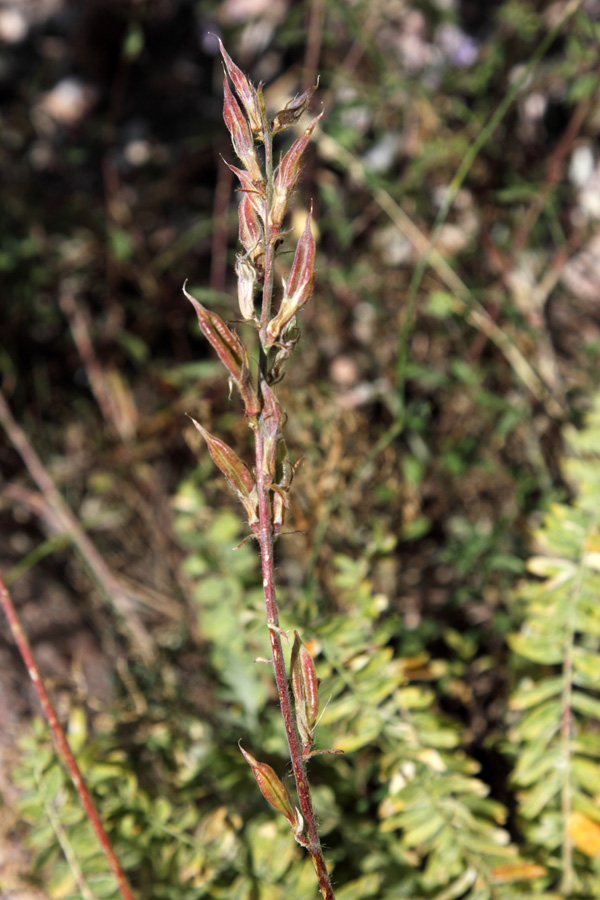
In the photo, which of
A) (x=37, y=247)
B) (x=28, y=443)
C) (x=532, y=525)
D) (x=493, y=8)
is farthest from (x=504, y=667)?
(x=493, y=8)

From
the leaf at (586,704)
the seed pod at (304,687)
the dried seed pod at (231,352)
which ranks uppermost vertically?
the dried seed pod at (231,352)

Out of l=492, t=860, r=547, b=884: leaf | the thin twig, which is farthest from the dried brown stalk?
the thin twig

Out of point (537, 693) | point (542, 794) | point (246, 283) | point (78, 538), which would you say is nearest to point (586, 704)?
point (537, 693)

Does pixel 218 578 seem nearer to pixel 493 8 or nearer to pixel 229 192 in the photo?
pixel 229 192

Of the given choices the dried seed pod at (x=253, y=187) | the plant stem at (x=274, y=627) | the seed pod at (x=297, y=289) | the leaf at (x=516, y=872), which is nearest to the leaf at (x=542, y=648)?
the leaf at (x=516, y=872)

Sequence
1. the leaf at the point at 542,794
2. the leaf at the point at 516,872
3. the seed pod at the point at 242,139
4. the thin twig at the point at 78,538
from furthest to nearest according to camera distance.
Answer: the thin twig at the point at 78,538 → the leaf at the point at 542,794 → the leaf at the point at 516,872 → the seed pod at the point at 242,139

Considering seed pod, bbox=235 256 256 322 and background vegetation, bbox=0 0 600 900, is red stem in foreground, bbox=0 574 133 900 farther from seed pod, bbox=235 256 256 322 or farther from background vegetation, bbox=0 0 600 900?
seed pod, bbox=235 256 256 322

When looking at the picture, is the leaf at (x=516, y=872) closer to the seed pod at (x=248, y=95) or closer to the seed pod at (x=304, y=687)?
the seed pod at (x=304, y=687)
